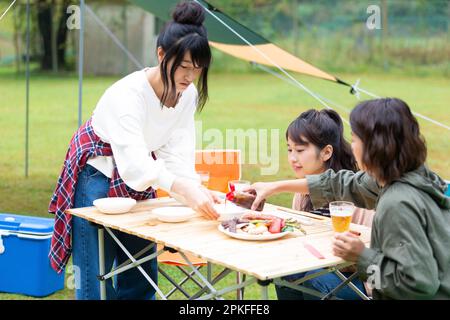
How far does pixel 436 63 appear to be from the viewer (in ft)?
51.4

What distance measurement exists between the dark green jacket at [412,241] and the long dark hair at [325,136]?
813mm

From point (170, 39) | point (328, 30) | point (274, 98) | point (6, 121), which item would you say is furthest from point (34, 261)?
point (328, 30)

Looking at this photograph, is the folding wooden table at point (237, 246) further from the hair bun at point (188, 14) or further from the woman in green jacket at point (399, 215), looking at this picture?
the hair bun at point (188, 14)

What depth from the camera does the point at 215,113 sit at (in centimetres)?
1164

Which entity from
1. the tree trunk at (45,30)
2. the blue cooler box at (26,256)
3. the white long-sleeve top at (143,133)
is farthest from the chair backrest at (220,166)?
the tree trunk at (45,30)

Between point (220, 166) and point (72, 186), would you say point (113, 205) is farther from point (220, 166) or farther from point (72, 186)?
point (220, 166)

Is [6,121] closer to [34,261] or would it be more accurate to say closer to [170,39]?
[34,261]

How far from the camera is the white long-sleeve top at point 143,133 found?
2.61 m

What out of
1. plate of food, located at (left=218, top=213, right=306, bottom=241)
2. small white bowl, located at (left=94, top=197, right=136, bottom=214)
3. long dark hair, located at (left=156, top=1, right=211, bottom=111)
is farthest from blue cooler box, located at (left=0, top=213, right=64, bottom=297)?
plate of food, located at (left=218, top=213, right=306, bottom=241)

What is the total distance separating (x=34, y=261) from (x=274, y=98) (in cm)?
997

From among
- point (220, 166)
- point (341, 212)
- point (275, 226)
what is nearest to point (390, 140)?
point (341, 212)

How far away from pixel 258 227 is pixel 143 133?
2.20ft

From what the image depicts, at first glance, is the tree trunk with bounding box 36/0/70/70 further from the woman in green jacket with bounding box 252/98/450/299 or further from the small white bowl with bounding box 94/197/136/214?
the woman in green jacket with bounding box 252/98/450/299

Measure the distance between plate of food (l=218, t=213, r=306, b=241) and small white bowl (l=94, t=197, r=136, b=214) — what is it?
392 mm
